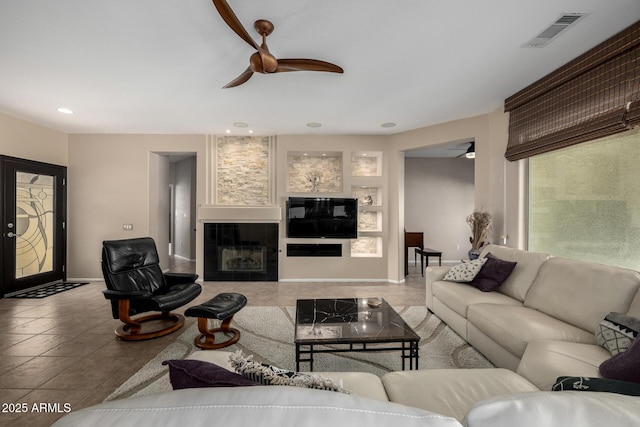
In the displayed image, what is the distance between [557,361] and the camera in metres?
1.55

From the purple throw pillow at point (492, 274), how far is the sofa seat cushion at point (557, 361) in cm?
111

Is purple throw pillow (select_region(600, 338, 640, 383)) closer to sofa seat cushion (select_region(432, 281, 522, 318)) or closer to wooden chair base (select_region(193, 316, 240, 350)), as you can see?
sofa seat cushion (select_region(432, 281, 522, 318))

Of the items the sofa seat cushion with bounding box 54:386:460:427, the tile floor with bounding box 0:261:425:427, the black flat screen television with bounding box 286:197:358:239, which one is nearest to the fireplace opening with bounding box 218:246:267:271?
the black flat screen television with bounding box 286:197:358:239

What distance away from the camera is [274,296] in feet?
14.3

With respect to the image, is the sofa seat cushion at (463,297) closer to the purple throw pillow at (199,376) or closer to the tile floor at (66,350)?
the tile floor at (66,350)

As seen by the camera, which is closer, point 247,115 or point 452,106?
point 452,106

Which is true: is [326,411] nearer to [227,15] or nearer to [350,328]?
[350,328]

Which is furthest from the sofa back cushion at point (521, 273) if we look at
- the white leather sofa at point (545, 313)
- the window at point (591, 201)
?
the window at point (591, 201)

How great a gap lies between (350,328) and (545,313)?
1684 mm

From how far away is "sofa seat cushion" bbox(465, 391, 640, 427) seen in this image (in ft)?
1.62

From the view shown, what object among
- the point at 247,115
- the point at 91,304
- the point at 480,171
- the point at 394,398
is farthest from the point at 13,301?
the point at 480,171

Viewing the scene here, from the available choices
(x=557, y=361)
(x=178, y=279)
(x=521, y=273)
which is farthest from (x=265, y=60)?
(x=521, y=273)

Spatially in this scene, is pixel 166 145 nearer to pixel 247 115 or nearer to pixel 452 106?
pixel 247 115

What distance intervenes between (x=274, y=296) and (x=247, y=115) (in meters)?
2.86
